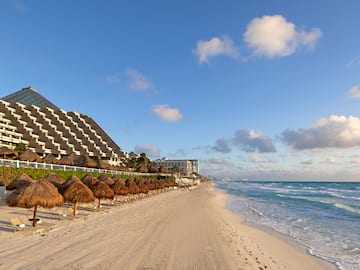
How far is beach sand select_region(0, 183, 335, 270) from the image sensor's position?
7.38m

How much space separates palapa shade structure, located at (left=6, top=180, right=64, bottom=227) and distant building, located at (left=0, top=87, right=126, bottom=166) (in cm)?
4112

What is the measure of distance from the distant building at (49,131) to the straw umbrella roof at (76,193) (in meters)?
38.6

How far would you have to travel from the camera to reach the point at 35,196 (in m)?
10.5

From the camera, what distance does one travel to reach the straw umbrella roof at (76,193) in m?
13.7

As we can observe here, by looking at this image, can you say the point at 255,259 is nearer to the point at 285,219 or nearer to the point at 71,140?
the point at 285,219

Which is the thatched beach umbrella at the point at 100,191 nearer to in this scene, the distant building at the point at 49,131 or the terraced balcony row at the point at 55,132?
the distant building at the point at 49,131

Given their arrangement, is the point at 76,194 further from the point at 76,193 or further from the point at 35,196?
the point at 35,196

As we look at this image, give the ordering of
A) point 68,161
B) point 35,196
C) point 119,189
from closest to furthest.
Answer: point 35,196
point 119,189
point 68,161

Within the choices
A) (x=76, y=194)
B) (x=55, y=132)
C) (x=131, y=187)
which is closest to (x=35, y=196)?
(x=76, y=194)

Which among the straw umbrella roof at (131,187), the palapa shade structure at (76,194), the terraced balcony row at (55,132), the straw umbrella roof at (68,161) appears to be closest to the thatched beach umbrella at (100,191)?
the palapa shade structure at (76,194)

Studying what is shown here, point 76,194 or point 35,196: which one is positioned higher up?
point 35,196

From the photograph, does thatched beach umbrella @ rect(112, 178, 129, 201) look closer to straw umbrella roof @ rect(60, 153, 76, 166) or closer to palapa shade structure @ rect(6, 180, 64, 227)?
palapa shade structure @ rect(6, 180, 64, 227)

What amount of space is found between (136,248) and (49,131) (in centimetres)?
6054

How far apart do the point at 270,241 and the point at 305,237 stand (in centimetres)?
241
